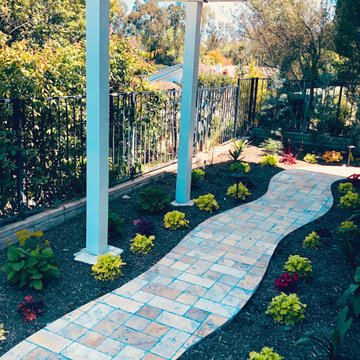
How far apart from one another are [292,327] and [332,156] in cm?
730

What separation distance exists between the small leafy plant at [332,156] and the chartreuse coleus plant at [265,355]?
777 centimetres

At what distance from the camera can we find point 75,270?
454cm

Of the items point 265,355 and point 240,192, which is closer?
point 265,355

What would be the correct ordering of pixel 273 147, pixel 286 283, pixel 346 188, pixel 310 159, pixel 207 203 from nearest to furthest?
pixel 286 283 → pixel 207 203 → pixel 346 188 → pixel 310 159 → pixel 273 147

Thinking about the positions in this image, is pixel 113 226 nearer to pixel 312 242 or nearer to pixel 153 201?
pixel 153 201

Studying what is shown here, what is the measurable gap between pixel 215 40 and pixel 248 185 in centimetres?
5110

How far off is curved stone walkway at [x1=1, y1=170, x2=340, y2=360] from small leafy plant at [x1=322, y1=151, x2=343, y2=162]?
416 cm

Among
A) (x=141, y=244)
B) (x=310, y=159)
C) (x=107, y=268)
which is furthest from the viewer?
(x=310, y=159)

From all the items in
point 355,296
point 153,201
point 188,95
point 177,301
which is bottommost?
point 177,301

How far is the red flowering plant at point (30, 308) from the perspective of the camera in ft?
12.0

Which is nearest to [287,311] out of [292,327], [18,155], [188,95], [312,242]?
[292,327]

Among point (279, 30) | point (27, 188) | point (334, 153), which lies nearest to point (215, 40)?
point (279, 30)

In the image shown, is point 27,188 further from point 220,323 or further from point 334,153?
point 334,153

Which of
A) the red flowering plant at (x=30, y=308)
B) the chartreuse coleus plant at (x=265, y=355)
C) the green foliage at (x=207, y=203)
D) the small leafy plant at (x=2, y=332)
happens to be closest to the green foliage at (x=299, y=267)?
the chartreuse coleus plant at (x=265, y=355)
